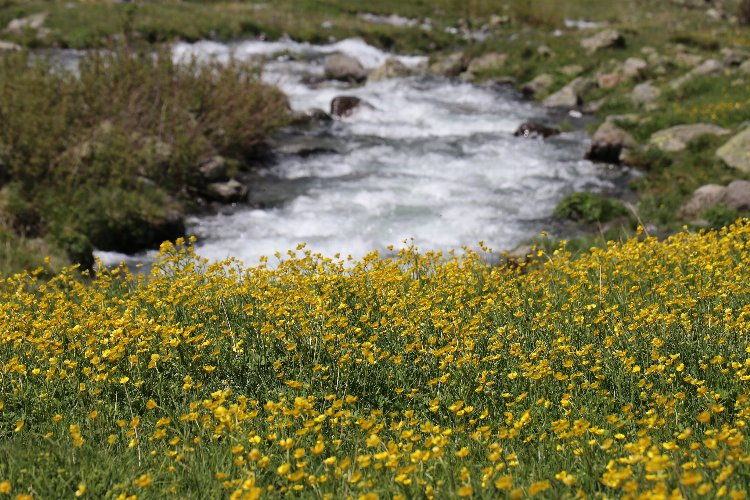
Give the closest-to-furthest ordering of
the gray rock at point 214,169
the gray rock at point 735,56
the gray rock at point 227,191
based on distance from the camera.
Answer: the gray rock at point 227,191
the gray rock at point 214,169
the gray rock at point 735,56

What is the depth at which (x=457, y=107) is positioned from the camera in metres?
21.7

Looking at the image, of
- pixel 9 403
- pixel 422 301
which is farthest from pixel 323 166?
pixel 9 403

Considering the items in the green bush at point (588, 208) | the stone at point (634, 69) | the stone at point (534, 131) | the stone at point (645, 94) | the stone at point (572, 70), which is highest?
the stone at point (634, 69)

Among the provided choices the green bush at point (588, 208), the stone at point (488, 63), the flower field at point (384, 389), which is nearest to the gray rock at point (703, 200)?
the green bush at point (588, 208)

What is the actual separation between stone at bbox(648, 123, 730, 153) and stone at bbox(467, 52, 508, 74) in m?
11.2

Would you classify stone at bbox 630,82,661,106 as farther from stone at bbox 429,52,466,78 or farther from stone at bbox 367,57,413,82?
stone at bbox 367,57,413,82

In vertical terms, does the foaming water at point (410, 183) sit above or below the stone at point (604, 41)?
below

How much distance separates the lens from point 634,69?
73.4 ft

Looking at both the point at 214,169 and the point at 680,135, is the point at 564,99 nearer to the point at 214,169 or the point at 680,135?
the point at 680,135

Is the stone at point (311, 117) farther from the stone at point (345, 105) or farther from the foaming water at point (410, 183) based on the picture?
the foaming water at point (410, 183)

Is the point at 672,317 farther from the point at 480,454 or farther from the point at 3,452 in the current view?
the point at 3,452

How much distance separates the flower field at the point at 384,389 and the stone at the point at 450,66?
21613 mm

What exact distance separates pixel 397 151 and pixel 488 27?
2212cm

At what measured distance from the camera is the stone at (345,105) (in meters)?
20.4
